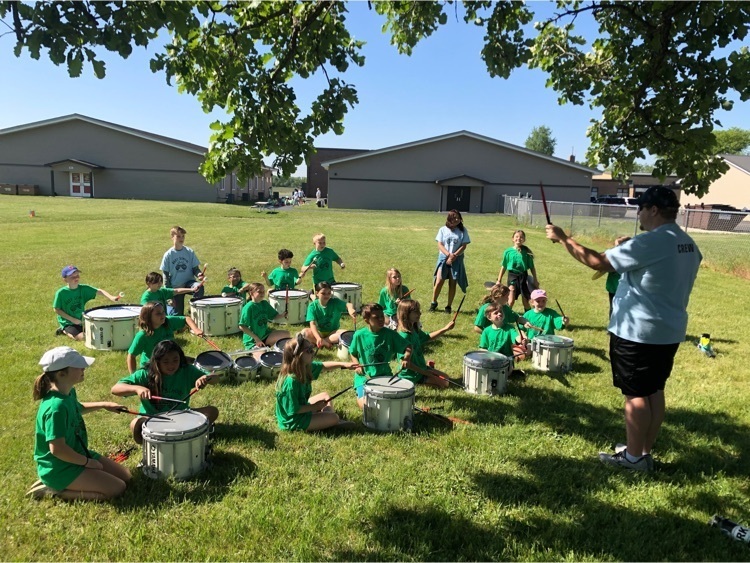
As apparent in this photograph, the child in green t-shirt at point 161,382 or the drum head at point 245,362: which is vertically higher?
the child in green t-shirt at point 161,382

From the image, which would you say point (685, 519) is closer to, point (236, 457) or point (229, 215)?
point (236, 457)

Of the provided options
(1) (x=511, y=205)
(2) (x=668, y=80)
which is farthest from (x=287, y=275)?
(1) (x=511, y=205)

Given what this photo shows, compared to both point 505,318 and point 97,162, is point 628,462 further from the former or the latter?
point 97,162

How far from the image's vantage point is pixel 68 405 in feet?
12.5

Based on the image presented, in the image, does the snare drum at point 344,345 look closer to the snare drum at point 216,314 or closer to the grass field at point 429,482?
the grass field at point 429,482

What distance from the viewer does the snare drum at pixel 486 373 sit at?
602 cm

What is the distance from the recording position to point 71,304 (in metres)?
7.99

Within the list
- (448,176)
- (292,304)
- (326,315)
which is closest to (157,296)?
(292,304)

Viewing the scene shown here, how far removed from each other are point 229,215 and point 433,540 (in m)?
30.6

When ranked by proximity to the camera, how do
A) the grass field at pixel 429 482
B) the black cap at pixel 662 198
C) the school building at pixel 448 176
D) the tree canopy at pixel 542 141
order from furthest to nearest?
the tree canopy at pixel 542 141
the school building at pixel 448 176
the black cap at pixel 662 198
the grass field at pixel 429 482

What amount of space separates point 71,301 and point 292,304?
3.29 meters

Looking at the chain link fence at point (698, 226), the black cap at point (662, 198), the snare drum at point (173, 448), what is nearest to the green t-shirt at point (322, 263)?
the snare drum at point (173, 448)

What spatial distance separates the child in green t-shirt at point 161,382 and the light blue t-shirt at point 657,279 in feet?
12.0

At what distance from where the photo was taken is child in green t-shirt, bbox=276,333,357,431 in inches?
193
